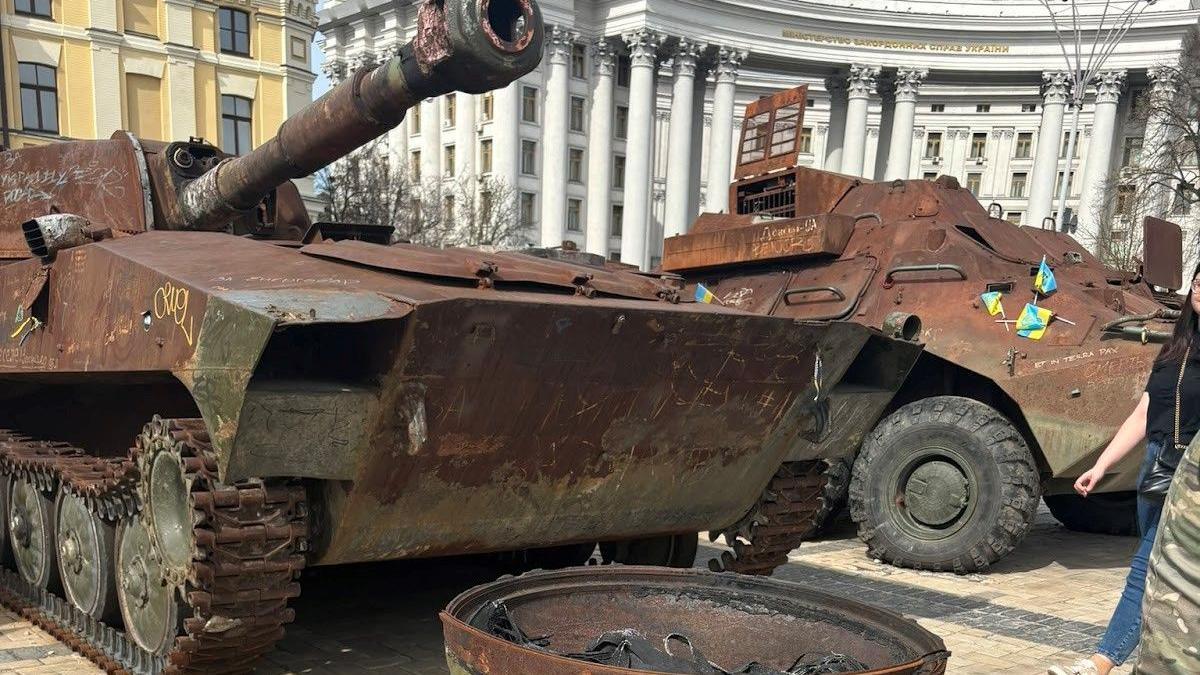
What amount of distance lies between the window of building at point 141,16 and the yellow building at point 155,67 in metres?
0.03

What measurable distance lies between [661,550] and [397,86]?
3053mm

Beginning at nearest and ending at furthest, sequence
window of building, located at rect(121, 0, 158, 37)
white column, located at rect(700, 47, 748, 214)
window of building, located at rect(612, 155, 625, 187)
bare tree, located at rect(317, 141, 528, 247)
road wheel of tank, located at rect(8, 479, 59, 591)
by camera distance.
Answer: road wheel of tank, located at rect(8, 479, 59, 591), window of building, located at rect(121, 0, 158, 37), bare tree, located at rect(317, 141, 528, 247), white column, located at rect(700, 47, 748, 214), window of building, located at rect(612, 155, 625, 187)

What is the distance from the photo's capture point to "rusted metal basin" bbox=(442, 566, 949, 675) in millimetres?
3000

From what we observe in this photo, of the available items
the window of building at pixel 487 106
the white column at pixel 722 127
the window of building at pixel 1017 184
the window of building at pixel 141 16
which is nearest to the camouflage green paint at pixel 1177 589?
the window of building at pixel 141 16

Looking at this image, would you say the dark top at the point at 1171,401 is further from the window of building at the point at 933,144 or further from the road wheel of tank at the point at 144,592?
the window of building at the point at 933,144

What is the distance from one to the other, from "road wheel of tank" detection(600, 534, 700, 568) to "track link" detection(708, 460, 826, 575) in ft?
1.03

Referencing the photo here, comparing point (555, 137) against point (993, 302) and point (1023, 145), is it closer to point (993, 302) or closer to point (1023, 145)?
point (1023, 145)

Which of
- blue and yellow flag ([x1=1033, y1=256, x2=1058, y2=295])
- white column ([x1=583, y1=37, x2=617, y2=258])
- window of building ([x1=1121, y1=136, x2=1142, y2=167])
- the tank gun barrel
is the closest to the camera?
the tank gun barrel

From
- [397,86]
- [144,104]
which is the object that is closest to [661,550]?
[397,86]

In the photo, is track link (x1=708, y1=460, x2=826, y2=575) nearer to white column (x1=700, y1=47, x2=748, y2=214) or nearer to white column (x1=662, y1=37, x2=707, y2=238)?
white column (x1=700, y1=47, x2=748, y2=214)

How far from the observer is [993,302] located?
24.5ft

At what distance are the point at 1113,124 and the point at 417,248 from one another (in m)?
51.3

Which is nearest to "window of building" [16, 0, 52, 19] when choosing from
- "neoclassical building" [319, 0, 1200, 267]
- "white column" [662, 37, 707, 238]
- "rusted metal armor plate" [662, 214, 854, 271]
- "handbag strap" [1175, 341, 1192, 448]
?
"neoclassical building" [319, 0, 1200, 267]

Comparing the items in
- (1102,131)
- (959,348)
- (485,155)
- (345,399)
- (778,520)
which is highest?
(1102,131)
